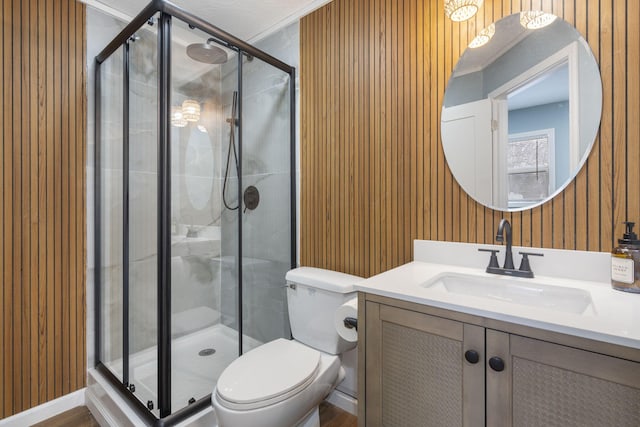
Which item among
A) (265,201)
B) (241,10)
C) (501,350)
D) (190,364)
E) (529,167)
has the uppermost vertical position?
(241,10)

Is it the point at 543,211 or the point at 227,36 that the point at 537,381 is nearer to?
the point at 543,211

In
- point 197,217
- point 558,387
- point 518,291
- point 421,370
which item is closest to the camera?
point 558,387

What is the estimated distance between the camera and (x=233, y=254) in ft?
6.33

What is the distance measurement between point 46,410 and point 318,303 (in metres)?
1.72

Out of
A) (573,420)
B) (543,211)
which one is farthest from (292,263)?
(573,420)

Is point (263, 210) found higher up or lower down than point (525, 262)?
higher up

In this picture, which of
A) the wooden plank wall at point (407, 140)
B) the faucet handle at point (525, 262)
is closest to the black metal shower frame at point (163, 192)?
the wooden plank wall at point (407, 140)

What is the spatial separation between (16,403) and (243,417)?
1529 millimetres

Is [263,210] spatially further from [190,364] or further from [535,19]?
[535,19]

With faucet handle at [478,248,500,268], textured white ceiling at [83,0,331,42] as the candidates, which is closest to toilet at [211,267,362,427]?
faucet handle at [478,248,500,268]

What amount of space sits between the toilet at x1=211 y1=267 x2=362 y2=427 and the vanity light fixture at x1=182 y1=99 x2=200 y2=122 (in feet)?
3.43

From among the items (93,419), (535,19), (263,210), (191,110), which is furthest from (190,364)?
(535,19)

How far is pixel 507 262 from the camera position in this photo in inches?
48.2

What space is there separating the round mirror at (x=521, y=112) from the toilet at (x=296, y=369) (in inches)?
32.7
